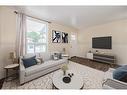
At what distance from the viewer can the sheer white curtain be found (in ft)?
10.1

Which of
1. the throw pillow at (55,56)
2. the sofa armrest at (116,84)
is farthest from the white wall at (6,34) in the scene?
the sofa armrest at (116,84)

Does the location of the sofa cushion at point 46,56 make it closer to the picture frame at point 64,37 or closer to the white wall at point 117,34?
the picture frame at point 64,37

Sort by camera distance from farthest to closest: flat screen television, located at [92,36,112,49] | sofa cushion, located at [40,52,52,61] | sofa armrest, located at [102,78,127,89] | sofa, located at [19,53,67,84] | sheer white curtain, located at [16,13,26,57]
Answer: flat screen television, located at [92,36,112,49]
sofa cushion, located at [40,52,52,61]
sheer white curtain, located at [16,13,26,57]
sofa, located at [19,53,67,84]
sofa armrest, located at [102,78,127,89]

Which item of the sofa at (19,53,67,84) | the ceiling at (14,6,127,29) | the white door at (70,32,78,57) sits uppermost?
the ceiling at (14,6,127,29)

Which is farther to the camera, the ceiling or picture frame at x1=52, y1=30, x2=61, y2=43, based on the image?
picture frame at x1=52, y1=30, x2=61, y2=43

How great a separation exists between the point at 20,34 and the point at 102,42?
403 cm

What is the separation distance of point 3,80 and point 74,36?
4884 millimetres

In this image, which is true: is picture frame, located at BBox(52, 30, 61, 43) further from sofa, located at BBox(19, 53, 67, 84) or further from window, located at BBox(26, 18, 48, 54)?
sofa, located at BBox(19, 53, 67, 84)

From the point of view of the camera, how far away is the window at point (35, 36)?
3.62 meters

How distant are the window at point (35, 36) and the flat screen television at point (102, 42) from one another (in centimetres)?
286

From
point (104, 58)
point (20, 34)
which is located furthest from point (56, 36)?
point (104, 58)

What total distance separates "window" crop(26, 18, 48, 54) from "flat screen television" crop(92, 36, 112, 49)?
112 inches

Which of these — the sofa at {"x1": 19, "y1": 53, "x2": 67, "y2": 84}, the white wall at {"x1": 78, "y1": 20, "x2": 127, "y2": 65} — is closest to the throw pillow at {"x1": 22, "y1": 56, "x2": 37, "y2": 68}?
the sofa at {"x1": 19, "y1": 53, "x2": 67, "y2": 84}
